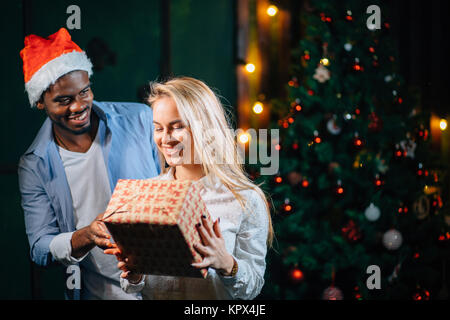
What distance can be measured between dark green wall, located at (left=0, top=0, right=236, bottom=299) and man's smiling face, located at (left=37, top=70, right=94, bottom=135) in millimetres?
587

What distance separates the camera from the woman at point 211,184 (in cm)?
149

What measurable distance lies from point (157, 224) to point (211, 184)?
41 centimetres

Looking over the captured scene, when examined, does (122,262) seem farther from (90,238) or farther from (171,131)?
(171,131)

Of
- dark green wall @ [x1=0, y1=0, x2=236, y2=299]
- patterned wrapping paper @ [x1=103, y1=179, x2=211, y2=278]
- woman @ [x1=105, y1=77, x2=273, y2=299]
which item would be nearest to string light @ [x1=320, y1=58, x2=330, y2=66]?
dark green wall @ [x1=0, y1=0, x2=236, y2=299]

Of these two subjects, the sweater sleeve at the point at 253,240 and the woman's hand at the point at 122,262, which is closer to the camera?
the woman's hand at the point at 122,262

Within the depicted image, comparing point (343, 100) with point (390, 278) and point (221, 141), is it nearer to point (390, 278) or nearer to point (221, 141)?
Answer: point (390, 278)

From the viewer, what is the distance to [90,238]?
5.38ft

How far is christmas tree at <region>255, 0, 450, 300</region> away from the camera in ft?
9.89

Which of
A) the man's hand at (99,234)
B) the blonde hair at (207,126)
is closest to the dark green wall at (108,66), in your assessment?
the man's hand at (99,234)

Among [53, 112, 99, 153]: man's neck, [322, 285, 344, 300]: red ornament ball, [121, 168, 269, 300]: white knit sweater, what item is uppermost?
[53, 112, 99, 153]: man's neck

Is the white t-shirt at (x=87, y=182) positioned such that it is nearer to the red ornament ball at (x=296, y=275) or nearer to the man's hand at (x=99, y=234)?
the man's hand at (x=99, y=234)

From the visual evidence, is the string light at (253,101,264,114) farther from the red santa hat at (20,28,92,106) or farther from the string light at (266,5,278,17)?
the red santa hat at (20,28,92,106)

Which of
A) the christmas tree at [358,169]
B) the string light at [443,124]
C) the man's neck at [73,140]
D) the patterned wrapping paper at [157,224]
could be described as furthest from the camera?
the string light at [443,124]

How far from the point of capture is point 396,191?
3.02m
